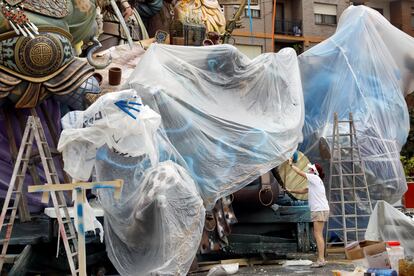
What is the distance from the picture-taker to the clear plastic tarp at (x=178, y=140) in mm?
7902

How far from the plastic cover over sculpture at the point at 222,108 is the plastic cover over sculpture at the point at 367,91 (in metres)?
1.76

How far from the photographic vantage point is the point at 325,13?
36375 millimetres

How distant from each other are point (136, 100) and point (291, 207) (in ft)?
15.5

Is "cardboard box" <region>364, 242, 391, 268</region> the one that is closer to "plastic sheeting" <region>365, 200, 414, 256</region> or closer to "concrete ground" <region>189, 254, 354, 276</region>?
"plastic sheeting" <region>365, 200, 414, 256</region>

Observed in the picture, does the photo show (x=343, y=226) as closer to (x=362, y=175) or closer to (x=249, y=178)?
(x=362, y=175)

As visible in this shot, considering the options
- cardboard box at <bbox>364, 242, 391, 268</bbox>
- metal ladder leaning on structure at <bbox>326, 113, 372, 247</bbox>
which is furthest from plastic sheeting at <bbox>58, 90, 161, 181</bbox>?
metal ladder leaning on structure at <bbox>326, 113, 372, 247</bbox>

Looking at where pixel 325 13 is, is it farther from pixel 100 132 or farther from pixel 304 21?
pixel 100 132

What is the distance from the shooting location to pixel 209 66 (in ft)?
35.7

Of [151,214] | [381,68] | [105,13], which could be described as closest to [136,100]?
[151,214]

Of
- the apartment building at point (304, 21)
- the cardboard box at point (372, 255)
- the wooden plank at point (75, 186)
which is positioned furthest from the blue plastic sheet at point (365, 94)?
the apartment building at point (304, 21)

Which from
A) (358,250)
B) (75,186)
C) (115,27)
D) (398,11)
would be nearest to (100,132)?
(75,186)

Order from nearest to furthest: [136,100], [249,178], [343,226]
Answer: [136,100], [249,178], [343,226]

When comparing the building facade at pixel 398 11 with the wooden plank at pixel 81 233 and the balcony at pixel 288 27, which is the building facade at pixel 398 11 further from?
the wooden plank at pixel 81 233

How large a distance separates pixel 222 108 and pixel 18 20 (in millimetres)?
3063
